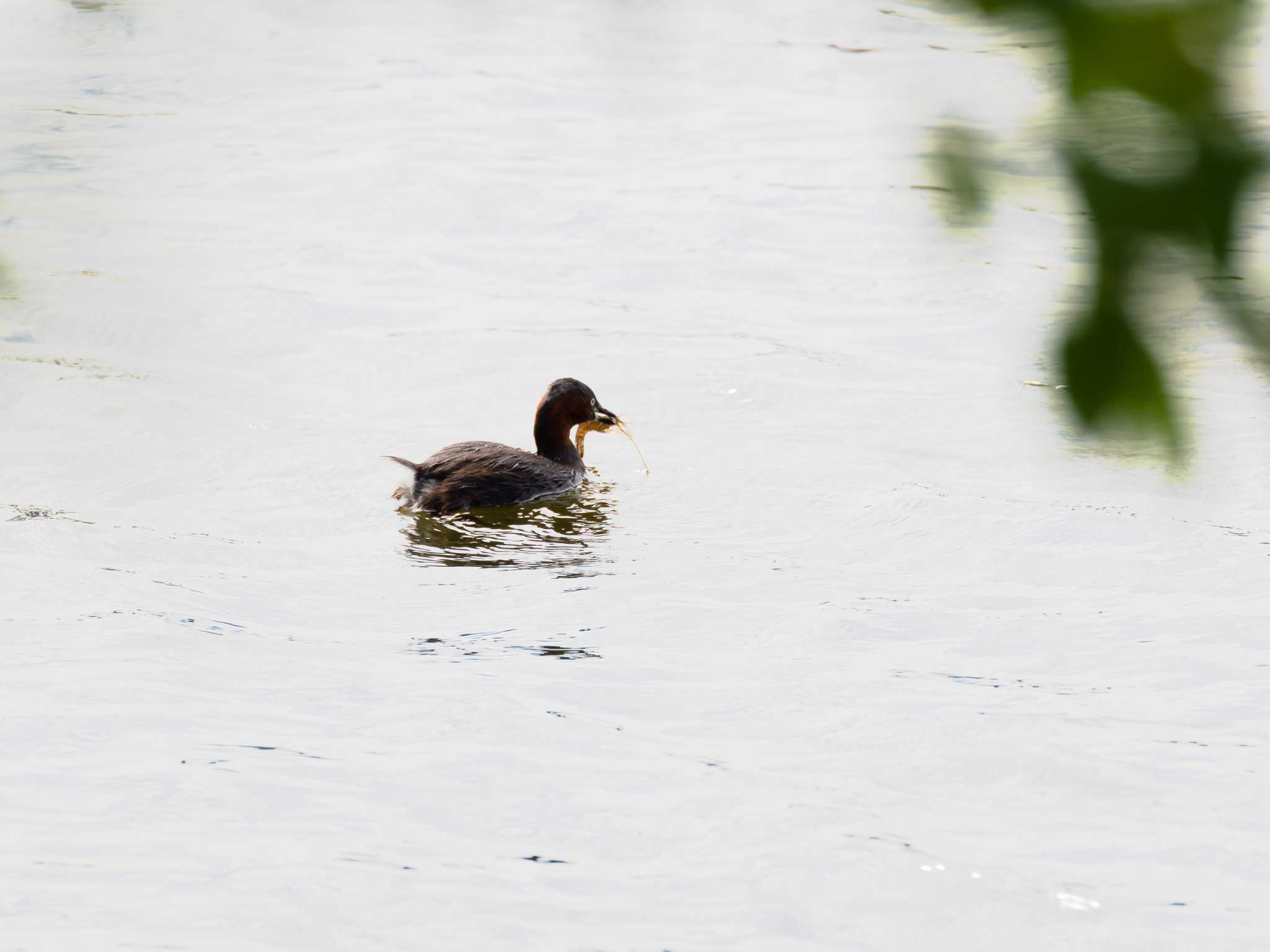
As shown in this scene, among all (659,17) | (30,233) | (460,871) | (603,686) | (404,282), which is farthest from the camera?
(404,282)

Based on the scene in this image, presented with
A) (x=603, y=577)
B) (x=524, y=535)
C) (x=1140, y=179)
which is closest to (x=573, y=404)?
(x=524, y=535)

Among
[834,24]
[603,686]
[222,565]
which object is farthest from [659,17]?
[222,565]

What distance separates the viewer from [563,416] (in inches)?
347

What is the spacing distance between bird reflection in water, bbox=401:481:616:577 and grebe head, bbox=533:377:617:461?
28 cm

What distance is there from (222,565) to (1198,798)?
162 inches

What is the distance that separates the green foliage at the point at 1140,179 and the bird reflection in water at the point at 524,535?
5887mm

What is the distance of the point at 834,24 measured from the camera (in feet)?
5.33

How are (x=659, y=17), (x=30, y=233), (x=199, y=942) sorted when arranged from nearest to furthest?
(x=659, y=17), (x=30, y=233), (x=199, y=942)

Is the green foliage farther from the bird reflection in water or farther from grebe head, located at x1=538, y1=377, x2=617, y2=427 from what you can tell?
grebe head, located at x1=538, y1=377, x2=617, y2=427

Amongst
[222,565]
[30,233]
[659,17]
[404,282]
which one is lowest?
[222,565]

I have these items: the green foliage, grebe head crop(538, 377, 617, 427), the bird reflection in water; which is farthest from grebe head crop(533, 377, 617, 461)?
the green foliage

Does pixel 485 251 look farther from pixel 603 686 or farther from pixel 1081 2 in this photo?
pixel 1081 2

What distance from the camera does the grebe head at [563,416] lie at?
882cm

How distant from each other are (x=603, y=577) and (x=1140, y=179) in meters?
5.87
